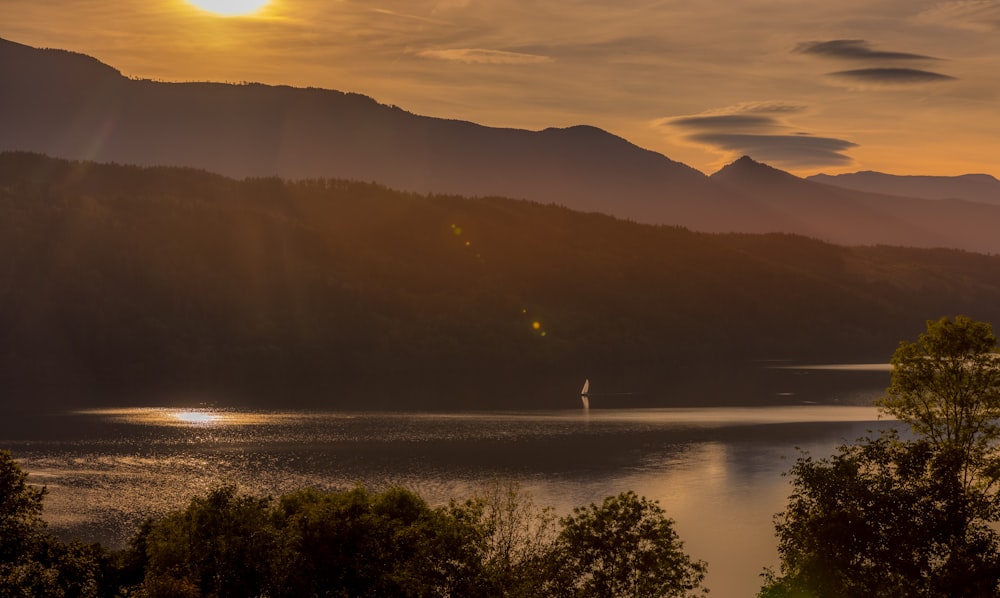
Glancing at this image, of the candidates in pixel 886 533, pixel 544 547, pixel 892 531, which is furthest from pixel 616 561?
pixel 892 531

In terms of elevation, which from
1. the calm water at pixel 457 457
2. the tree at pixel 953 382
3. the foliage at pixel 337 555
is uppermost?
the tree at pixel 953 382

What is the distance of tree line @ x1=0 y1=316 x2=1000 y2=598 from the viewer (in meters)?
38.8

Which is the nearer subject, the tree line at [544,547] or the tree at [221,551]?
the tree line at [544,547]

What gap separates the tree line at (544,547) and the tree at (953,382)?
0.76ft

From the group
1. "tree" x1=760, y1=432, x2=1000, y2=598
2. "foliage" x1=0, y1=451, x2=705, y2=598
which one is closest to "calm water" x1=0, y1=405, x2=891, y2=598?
"foliage" x1=0, y1=451, x2=705, y2=598

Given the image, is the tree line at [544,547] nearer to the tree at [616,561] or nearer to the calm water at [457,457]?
the tree at [616,561]

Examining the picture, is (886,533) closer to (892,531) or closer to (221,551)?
(892,531)

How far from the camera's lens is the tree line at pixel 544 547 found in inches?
1527

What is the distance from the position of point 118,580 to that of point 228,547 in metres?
13.2

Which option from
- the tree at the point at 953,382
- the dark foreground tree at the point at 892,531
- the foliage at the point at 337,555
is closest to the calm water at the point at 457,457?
the tree at the point at 953,382

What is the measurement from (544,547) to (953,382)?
1873 cm

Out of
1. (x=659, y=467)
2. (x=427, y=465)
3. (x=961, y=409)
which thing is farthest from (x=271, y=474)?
(x=961, y=409)

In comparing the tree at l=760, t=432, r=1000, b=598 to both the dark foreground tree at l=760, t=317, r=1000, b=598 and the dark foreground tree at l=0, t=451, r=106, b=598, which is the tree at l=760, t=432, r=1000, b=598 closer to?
the dark foreground tree at l=760, t=317, r=1000, b=598

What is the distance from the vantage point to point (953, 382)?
46250 millimetres
